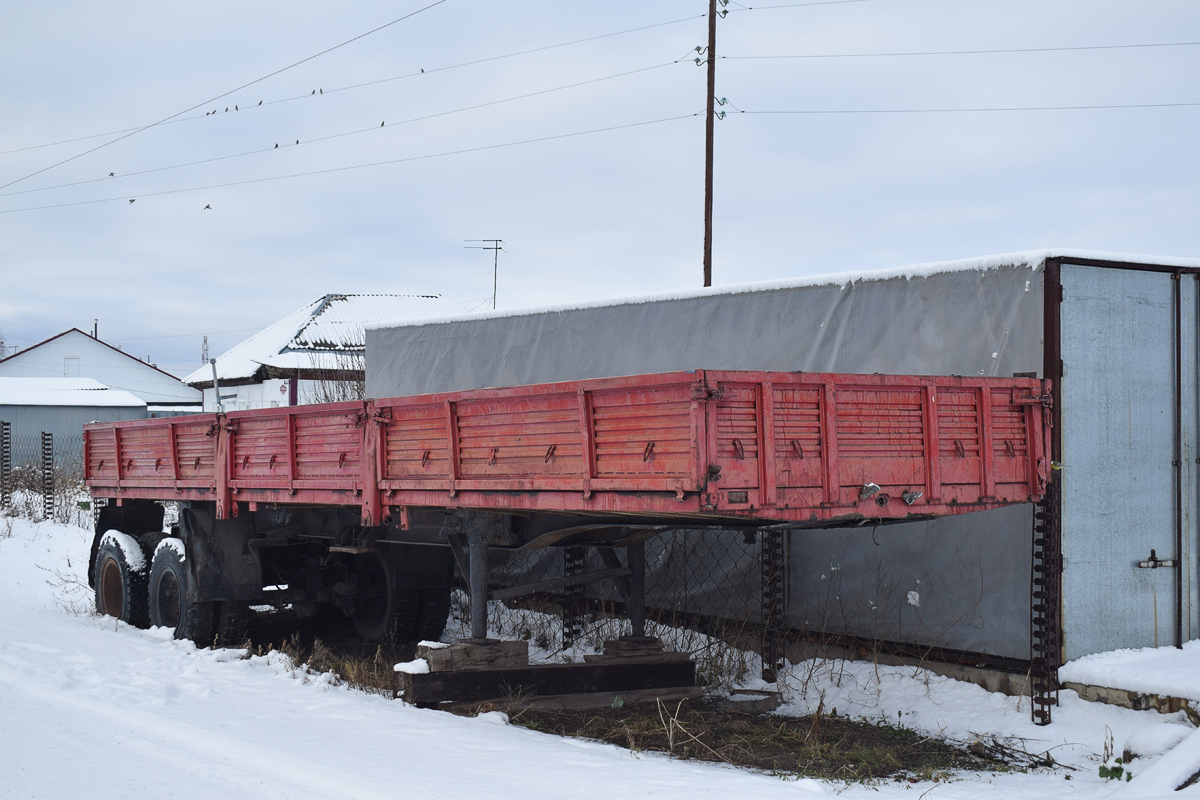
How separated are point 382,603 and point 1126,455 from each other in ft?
21.0

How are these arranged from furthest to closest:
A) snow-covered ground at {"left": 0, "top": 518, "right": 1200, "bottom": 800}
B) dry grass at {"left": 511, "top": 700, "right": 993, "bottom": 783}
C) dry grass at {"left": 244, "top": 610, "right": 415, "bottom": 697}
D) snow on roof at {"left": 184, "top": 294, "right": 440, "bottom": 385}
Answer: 1. snow on roof at {"left": 184, "top": 294, "right": 440, "bottom": 385}
2. dry grass at {"left": 244, "top": 610, "right": 415, "bottom": 697}
3. dry grass at {"left": 511, "top": 700, "right": 993, "bottom": 783}
4. snow-covered ground at {"left": 0, "top": 518, "right": 1200, "bottom": 800}

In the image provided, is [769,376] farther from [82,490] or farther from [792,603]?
[82,490]

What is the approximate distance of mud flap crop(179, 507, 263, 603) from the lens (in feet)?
30.2

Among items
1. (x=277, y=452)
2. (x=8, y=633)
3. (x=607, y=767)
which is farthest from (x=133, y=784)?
(x=8, y=633)

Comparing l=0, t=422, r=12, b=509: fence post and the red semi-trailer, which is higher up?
the red semi-trailer

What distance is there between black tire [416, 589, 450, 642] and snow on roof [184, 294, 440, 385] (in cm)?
1840

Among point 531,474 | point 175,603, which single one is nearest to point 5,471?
point 175,603

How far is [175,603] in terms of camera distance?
32.3ft

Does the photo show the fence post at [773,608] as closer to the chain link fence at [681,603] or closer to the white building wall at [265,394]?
the chain link fence at [681,603]

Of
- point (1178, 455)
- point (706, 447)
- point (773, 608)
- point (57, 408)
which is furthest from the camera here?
point (57, 408)

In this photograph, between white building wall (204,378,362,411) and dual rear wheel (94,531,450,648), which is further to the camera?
white building wall (204,378,362,411)

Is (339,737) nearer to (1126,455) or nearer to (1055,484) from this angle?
(1055,484)

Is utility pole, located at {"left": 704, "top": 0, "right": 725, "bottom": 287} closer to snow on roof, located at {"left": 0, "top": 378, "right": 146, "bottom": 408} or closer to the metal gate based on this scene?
the metal gate

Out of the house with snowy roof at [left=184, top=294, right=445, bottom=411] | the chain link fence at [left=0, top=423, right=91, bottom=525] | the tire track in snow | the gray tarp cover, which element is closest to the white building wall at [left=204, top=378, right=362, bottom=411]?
the house with snowy roof at [left=184, top=294, right=445, bottom=411]
